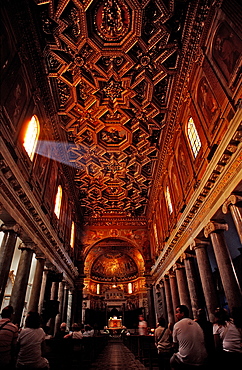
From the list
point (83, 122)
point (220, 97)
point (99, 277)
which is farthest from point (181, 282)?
point (99, 277)

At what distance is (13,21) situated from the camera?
682 cm

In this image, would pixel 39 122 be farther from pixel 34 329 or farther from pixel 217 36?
pixel 34 329

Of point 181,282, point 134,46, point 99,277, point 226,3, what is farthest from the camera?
point 99,277

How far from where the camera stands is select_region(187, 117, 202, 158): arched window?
29.5 feet

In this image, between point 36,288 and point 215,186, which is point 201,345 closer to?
point 215,186

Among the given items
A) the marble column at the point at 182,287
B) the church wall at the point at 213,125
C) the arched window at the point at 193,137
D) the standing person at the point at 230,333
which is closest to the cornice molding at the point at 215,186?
the church wall at the point at 213,125

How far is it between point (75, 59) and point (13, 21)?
100 inches

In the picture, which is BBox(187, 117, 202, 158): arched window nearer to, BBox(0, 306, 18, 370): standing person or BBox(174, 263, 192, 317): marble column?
BBox(174, 263, 192, 317): marble column

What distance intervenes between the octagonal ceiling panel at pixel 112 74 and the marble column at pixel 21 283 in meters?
6.22

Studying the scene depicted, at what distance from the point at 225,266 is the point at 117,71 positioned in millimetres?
8339

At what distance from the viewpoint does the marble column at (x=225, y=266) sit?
654 centimetres

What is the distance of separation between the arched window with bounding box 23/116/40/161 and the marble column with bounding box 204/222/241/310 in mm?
7117

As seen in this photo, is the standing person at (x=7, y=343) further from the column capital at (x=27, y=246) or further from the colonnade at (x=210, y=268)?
the colonnade at (x=210, y=268)

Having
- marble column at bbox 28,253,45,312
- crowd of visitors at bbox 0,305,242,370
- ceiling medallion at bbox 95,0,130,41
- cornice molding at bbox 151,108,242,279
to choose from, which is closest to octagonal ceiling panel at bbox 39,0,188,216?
ceiling medallion at bbox 95,0,130,41
